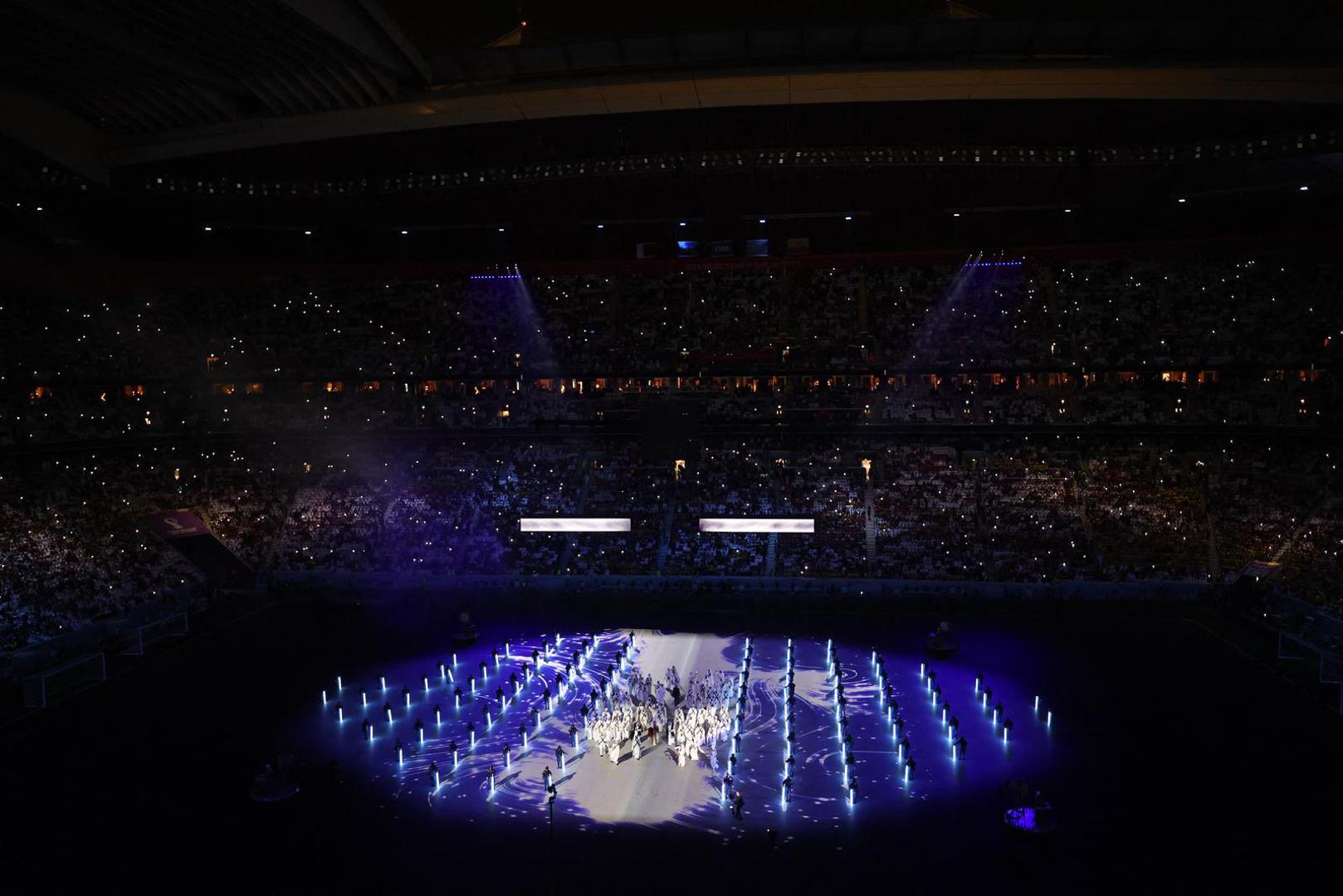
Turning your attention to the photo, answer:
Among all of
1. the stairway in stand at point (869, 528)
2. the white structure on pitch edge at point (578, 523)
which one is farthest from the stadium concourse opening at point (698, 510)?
the white structure on pitch edge at point (578, 523)

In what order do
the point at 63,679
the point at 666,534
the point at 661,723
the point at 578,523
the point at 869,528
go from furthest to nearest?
the point at 666,534, the point at 578,523, the point at 869,528, the point at 63,679, the point at 661,723

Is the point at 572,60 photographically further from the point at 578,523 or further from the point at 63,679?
the point at 63,679

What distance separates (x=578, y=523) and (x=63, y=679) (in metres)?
20.2

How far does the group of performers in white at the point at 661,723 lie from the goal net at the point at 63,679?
1553cm

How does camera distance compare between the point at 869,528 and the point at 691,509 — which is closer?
the point at 869,528

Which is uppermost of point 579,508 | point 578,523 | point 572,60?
point 572,60

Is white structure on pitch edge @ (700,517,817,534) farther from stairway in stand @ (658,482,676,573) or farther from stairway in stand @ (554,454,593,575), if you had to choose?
stairway in stand @ (554,454,593,575)

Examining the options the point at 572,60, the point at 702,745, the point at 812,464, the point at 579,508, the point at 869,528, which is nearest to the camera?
the point at 702,745

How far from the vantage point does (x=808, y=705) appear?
27.2 meters

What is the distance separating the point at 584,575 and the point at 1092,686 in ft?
68.3

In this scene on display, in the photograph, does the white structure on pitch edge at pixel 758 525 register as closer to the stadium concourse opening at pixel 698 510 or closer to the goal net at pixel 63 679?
the stadium concourse opening at pixel 698 510

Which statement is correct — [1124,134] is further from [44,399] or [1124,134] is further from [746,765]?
[44,399]

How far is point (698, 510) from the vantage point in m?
44.9

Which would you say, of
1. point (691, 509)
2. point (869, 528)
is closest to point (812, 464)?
point (869, 528)
